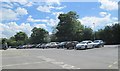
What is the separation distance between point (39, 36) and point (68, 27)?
2974cm

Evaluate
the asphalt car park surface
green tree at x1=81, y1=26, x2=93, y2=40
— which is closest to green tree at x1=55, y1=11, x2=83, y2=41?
green tree at x1=81, y1=26, x2=93, y2=40

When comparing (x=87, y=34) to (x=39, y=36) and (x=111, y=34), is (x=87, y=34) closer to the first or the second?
(x=111, y=34)

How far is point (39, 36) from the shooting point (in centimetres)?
12100

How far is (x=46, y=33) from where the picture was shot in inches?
4835

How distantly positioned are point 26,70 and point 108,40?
219 ft

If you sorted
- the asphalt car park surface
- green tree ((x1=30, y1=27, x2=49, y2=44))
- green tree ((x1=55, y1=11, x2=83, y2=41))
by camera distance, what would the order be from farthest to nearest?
green tree ((x1=30, y1=27, x2=49, y2=44)), green tree ((x1=55, y1=11, x2=83, y2=41)), the asphalt car park surface

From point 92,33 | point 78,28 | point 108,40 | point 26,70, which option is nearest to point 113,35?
point 108,40

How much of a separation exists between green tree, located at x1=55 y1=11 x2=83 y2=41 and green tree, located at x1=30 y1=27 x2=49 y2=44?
2210cm

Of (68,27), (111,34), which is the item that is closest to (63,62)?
(111,34)

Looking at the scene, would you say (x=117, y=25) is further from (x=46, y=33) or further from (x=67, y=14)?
(x=46, y=33)

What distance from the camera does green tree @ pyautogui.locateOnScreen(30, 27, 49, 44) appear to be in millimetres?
118906

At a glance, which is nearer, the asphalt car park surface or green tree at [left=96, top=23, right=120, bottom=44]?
the asphalt car park surface

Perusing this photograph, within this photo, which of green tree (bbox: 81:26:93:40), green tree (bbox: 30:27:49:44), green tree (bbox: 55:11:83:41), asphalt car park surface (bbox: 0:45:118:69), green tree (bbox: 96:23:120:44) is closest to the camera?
asphalt car park surface (bbox: 0:45:118:69)

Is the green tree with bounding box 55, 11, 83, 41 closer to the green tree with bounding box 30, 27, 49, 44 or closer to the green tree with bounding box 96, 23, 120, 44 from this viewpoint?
the green tree with bounding box 96, 23, 120, 44
